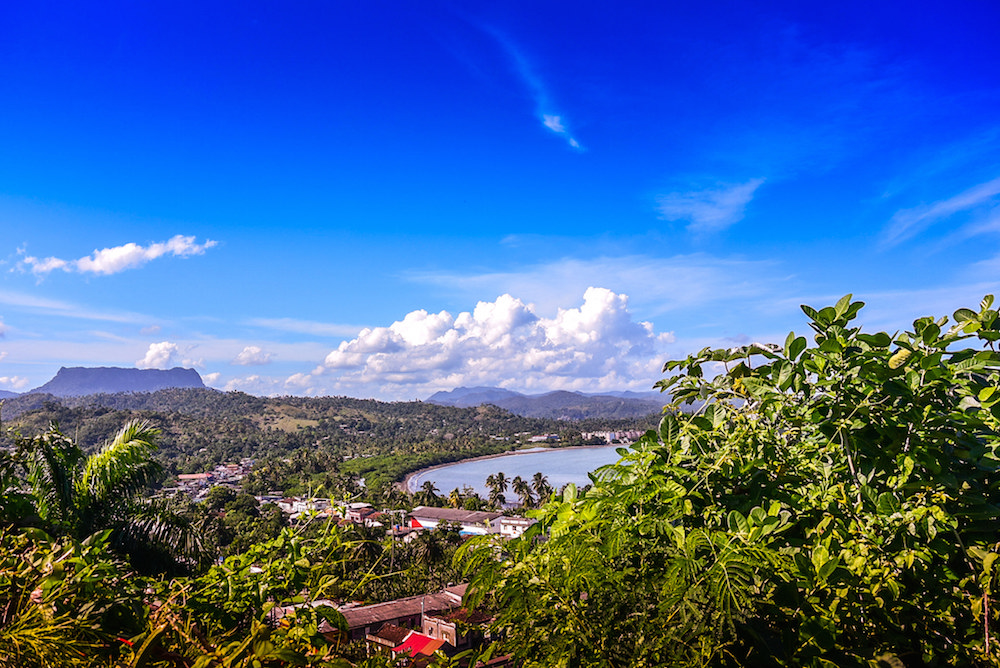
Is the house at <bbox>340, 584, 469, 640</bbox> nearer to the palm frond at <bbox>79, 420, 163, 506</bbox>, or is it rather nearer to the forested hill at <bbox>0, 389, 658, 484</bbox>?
the palm frond at <bbox>79, 420, 163, 506</bbox>

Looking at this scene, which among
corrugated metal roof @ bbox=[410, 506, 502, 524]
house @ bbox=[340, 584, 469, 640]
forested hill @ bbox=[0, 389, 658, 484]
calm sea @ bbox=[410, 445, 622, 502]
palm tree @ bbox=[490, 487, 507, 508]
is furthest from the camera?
forested hill @ bbox=[0, 389, 658, 484]

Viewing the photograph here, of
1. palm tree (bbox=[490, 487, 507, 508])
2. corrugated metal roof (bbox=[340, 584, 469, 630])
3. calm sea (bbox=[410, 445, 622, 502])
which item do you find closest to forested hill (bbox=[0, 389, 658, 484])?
calm sea (bbox=[410, 445, 622, 502])

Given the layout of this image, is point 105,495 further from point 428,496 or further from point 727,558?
point 428,496

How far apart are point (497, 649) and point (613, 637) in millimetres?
211

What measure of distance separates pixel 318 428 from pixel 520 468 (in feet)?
172

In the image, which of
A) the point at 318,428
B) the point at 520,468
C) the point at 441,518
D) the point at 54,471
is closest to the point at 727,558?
the point at 54,471

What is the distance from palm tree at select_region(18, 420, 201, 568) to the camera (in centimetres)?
323

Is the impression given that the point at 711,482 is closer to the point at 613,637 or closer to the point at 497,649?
→ the point at 613,637

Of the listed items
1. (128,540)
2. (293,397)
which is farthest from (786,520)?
(293,397)

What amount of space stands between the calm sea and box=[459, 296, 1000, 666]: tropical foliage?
2217 inches

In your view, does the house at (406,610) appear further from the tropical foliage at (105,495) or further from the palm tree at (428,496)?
the palm tree at (428,496)

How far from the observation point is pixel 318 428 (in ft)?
364

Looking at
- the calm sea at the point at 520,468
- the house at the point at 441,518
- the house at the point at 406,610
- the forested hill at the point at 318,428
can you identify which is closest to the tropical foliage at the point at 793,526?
the house at the point at 406,610

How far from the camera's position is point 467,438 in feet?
332
